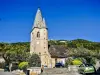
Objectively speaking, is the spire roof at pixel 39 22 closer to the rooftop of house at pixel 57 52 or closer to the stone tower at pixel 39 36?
the stone tower at pixel 39 36

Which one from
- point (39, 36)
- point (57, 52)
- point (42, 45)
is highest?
point (39, 36)

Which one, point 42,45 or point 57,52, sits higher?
point 42,45

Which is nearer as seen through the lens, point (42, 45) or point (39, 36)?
point (42, 45)

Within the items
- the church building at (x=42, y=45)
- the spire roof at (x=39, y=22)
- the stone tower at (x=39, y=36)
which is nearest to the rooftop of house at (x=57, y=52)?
the church building at (x=42, y=45)

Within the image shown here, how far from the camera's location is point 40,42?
7388 centimetres

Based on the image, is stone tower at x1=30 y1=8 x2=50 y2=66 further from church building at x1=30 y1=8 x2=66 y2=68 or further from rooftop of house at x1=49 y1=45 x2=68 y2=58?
rooftop of house at x1=49 y1=45 x2=68 y2=58

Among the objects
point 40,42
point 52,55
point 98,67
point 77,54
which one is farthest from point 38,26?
point 98,67

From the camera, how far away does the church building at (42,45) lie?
7206 centimetres

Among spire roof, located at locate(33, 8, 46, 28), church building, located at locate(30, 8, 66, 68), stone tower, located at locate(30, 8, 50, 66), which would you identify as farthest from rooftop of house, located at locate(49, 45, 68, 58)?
spire roof, located at locate(33, 8, 46, 28)

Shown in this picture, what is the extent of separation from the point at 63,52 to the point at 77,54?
4985 millimetres

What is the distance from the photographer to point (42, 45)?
241 feet

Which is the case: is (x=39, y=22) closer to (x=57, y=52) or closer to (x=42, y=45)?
(x=42, y=45)

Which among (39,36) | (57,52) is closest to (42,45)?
(39,36)

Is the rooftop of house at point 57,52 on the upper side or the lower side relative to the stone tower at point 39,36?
lower
